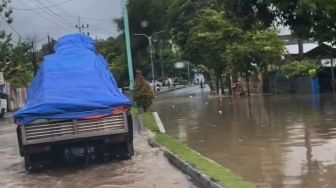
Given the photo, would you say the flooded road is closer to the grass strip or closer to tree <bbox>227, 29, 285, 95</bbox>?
the grass strip

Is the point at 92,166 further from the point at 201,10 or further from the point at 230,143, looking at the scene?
the point at 201,10

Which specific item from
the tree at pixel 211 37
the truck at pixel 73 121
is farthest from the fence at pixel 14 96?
the truck at pixel 73 121

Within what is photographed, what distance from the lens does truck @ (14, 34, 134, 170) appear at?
1294cm

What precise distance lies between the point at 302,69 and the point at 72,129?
28.9 meters

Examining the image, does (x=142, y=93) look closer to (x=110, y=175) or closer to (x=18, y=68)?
(x=110, y=175)

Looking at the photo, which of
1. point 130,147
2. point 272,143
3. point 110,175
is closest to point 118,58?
point 130,147

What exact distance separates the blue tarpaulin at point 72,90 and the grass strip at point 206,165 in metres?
1.74

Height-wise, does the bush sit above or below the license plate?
above

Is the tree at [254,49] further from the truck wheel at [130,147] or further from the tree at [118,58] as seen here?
the tree at [118,58]

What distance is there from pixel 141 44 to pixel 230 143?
72101mm

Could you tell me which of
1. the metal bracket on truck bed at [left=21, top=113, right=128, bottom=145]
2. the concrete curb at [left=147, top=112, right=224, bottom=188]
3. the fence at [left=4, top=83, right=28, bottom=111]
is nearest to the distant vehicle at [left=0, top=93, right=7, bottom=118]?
the fence at [left=4, top=83, right=28, bottom=111]

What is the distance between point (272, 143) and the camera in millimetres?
14438

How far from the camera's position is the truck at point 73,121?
1294 centimetres

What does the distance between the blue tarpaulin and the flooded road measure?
1.23 meters
